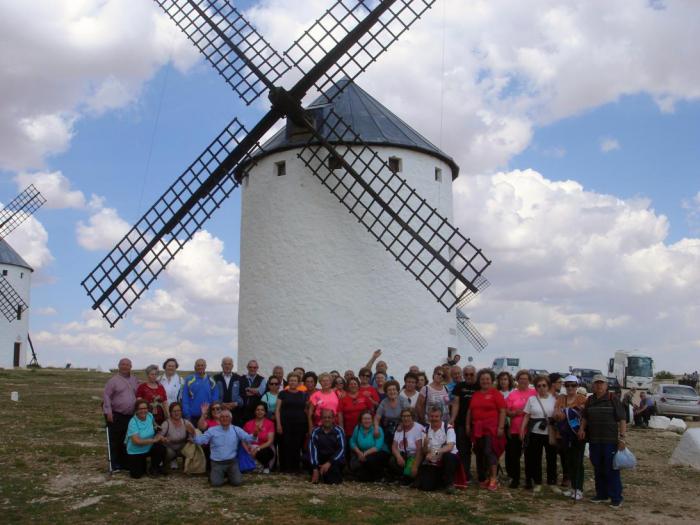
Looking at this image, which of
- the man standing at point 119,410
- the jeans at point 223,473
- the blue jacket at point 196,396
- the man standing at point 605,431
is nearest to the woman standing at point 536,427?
the man standing at point 605,431

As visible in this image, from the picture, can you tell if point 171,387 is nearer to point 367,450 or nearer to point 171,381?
point 171,381

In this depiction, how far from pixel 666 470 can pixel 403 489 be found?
4679 mm

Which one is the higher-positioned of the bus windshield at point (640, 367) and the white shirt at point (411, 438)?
the bus windshield at point (640, 367)

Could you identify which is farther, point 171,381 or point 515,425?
point 171,381

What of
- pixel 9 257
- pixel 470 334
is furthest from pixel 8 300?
pixel 470 334

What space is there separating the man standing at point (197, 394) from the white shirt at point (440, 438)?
297cm

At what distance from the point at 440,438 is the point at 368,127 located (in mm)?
8728

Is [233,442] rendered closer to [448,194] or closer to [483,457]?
[483,457]

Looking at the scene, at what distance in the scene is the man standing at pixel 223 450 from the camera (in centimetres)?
853

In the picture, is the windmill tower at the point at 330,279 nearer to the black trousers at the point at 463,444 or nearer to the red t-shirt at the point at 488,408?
the black trousers at the point at 463,444

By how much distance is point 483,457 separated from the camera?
9.05 meters

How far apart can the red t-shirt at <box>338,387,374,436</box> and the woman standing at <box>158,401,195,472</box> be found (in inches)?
77.0

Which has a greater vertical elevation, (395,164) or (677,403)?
(395,164)

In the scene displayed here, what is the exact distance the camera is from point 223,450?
28.1ft
